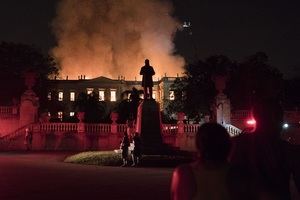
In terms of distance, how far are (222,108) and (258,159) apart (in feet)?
123

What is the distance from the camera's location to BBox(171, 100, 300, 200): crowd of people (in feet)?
13.8

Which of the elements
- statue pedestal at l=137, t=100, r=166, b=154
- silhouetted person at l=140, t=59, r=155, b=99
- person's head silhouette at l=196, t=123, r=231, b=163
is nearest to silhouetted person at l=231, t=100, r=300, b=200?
person's head silhouette at l=196, t=123, r=231, b=163

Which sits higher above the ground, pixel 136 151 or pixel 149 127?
pixel 149 127

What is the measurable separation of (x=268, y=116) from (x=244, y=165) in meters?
0.58

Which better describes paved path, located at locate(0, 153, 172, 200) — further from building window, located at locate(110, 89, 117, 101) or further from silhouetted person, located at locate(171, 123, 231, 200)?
building window, located at locate(110, 89, 117, 101)

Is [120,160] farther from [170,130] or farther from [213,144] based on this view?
[213,144]

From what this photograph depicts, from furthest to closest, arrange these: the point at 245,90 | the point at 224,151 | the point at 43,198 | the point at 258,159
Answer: the point at 245,90 → the point at 43,198 → the point at 258,159 → the point at 224,151

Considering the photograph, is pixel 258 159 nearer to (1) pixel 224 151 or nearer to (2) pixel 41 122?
(1) pixel 224 151

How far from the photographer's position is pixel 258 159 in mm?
4898

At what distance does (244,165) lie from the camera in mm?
4871

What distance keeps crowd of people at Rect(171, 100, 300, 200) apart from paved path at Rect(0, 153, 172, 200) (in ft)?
28.0

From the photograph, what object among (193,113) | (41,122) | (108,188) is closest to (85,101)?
(193,113)

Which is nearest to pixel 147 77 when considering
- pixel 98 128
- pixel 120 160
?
pixel 120 160

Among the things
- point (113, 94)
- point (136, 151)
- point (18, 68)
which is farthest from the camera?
point (113, 94)
